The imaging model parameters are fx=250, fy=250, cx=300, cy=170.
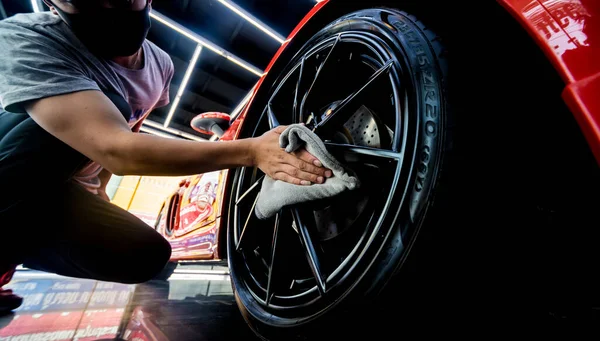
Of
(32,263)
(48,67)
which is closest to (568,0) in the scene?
(48,67)

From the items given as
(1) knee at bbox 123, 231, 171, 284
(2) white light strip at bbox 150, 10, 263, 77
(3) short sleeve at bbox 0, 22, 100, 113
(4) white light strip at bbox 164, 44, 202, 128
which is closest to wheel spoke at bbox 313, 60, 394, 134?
(3) short sleeve at bbox 0, 22, 100, 113

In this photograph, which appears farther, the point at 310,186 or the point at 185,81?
the point at 185,81

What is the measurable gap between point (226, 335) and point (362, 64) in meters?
0.99

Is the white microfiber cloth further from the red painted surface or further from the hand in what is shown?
the red painted surface

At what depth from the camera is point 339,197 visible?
60cm

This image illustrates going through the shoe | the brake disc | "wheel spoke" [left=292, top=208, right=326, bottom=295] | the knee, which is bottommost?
the shoe

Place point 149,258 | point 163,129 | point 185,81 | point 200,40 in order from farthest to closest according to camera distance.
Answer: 1. point 163,129
2. point 185,81
3. point 200,40
4. point 149,258

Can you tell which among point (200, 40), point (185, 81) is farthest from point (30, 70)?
point (185, 81)

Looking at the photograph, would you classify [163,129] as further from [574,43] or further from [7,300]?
[574,43]

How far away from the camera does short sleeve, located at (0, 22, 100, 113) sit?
Answer: 639 millimetres

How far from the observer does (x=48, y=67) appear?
68 centimetres

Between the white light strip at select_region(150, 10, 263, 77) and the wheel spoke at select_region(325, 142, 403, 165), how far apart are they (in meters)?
4.89

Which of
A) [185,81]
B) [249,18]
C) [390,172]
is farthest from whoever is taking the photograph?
[185,81]

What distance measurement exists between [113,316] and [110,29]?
3.35 ft
